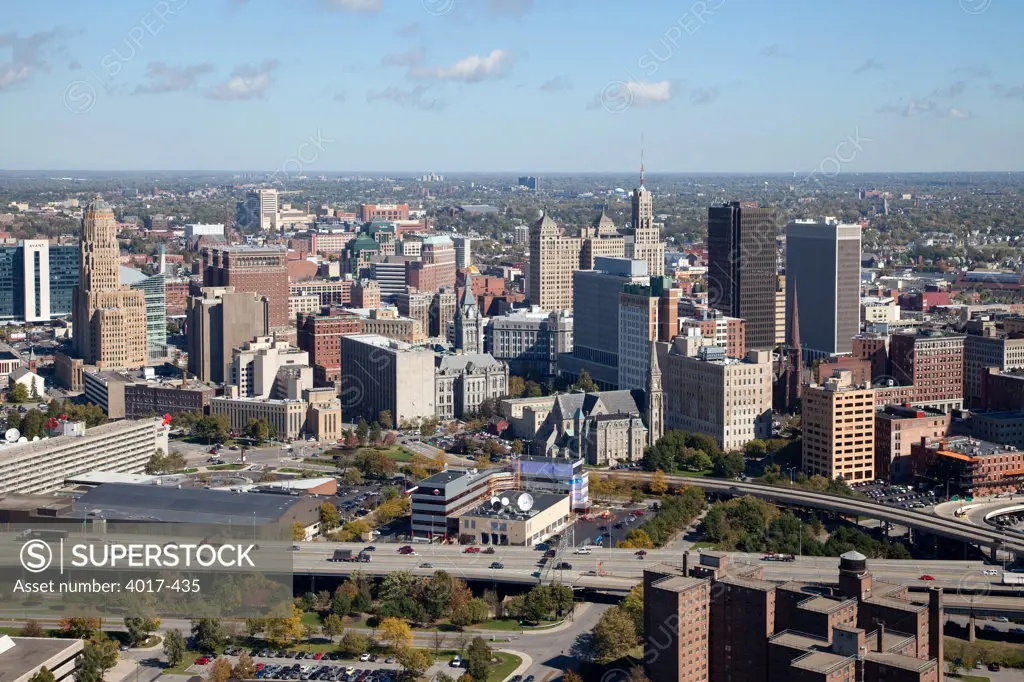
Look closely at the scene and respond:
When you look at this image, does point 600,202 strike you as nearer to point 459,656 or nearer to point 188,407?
point 188,407

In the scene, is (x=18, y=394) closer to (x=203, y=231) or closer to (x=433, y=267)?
(x=433, y=267)

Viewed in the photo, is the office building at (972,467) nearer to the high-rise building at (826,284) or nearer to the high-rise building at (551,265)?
the high-rise building at (826,284)

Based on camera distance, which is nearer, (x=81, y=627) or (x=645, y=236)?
(x=81, y=627)

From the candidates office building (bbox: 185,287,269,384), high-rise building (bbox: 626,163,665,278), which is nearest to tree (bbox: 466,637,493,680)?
office building (bbox: 185,287,269,384)

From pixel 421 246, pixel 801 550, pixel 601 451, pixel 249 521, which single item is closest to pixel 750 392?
pixel 601 451

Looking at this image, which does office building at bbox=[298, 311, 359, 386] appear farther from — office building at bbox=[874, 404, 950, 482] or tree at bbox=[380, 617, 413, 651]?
tree at bbox=[380, 617, 413, 651]

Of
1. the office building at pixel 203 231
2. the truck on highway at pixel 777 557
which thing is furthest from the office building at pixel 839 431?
the office building at pixel 203 231

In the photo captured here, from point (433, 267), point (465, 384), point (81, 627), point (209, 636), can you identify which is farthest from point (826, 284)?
point (81, 627)
